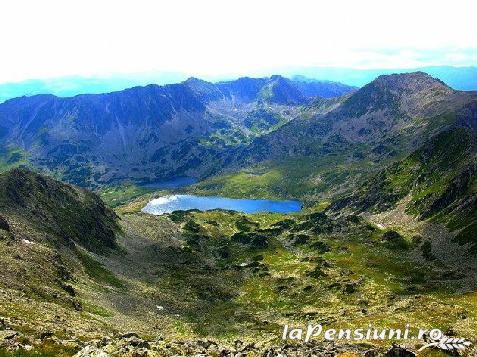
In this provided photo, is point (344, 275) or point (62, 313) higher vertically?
point (62, 313)

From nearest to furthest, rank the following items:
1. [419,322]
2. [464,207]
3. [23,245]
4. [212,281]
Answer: [419,322]
[23,245]
[212,281]
[464,207]

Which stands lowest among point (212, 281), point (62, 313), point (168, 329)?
point (212, 281)

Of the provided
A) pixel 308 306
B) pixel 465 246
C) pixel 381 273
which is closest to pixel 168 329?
pixel 308 306

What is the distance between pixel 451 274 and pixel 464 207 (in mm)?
63483

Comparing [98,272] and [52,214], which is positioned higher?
[52,214]

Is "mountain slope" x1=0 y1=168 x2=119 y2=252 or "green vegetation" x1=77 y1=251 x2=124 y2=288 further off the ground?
"mountain slope" x1=0 y1=168 x2=119 y2=252

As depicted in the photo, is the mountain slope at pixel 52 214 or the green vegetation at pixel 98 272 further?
the mountain slope at pixel 52 214

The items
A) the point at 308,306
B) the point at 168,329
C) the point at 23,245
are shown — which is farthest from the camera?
the point at 308,306

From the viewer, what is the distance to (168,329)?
91.1 meters

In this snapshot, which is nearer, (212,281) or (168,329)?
(168,329)

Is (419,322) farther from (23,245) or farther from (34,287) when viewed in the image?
(23,245)

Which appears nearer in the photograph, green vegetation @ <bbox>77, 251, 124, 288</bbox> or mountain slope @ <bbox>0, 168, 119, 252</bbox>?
green vegetation @ <bbox>77, 251, 124, 288</bbox>

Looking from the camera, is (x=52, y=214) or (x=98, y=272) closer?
(x=98, y=272)

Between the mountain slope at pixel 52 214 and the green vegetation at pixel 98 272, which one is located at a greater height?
the mountain slope at pixel 52 214
